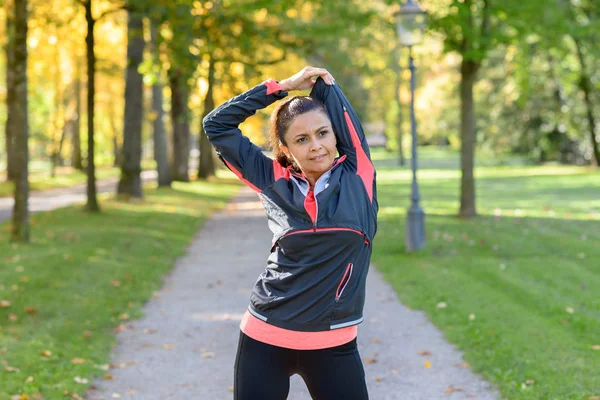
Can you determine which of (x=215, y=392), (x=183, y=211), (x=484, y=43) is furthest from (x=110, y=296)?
(x=183, y=211)

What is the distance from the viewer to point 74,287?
9.41 metres

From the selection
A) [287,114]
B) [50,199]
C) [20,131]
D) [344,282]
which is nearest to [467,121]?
[20,131]

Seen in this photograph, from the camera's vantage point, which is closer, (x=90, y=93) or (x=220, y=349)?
(x=220, y=349)

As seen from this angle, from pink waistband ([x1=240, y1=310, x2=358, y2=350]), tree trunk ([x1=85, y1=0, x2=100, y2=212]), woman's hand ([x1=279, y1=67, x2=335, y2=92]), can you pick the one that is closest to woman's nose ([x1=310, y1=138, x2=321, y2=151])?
woman's hand ([x1=279, y1=67, x2=335, y2=92])

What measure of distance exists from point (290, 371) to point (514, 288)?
22.4ft

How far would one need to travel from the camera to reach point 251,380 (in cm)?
286

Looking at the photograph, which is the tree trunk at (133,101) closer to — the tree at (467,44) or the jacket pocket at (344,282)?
the tree at (467,44)

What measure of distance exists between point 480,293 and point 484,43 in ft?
22.1

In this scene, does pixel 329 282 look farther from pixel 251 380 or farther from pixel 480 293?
pixel 480 293

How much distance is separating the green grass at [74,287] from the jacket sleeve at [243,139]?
3.11 m

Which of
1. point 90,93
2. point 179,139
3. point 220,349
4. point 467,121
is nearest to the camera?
point 220,349

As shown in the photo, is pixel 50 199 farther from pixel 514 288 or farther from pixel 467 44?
pixel 514 288

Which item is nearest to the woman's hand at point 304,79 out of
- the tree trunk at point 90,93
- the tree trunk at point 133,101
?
the tree trunk at point 90,93

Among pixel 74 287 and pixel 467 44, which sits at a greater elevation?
pixel 467 44
